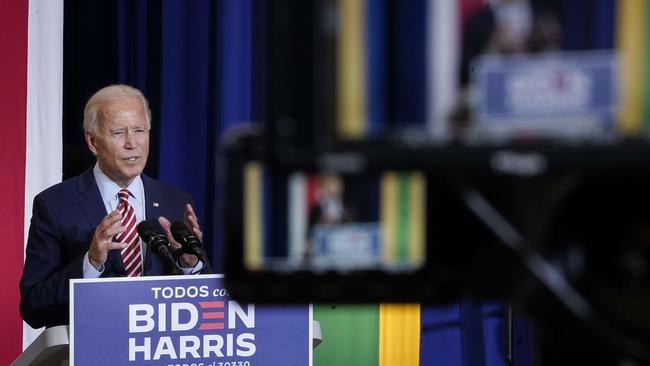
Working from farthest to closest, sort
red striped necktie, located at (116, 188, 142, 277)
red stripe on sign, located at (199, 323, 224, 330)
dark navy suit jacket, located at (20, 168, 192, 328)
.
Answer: red striped necktie, located at (116, 188, 142, 277) < dark navy suit jacket, located at (20, 168, 192, 328) < red stripe on sign, located at (199, 323, 224, 330)

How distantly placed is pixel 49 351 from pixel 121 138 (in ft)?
3.73

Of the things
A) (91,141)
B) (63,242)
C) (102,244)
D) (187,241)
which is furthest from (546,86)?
(91,141)

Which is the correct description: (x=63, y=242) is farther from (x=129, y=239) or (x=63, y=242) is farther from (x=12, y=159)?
(x=12, y=159)

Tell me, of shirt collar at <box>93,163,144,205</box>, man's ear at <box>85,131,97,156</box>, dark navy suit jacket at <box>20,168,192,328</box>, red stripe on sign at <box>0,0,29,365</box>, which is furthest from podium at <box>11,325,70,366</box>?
red stripe on sign at <box>0,0,29,365</box>

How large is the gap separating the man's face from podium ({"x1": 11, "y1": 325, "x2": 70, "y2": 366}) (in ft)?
3.14

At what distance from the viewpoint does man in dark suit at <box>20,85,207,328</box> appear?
10.3 feet

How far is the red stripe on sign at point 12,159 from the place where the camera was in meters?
3.74

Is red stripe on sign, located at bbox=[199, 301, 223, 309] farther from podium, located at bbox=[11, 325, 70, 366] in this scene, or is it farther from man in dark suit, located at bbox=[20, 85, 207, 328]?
man in dark suit, located at bbox=[20, 85, 207, 328]

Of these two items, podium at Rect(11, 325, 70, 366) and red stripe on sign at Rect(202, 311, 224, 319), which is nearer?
red stripe on sign at Rect(202, 311, 224, 319)

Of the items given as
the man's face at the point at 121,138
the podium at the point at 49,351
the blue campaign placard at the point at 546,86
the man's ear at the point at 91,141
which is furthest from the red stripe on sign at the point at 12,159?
the blue campaign placard at the point at 546,86

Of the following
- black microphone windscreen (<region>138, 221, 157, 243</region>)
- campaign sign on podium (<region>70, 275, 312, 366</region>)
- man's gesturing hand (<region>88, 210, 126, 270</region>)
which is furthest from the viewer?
man's gesturing hand (<region>88, 210, 126, 270</region>)

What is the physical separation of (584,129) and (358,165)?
123mm

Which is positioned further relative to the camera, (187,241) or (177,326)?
(187,241)

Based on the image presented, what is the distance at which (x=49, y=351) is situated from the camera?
8.05ft
